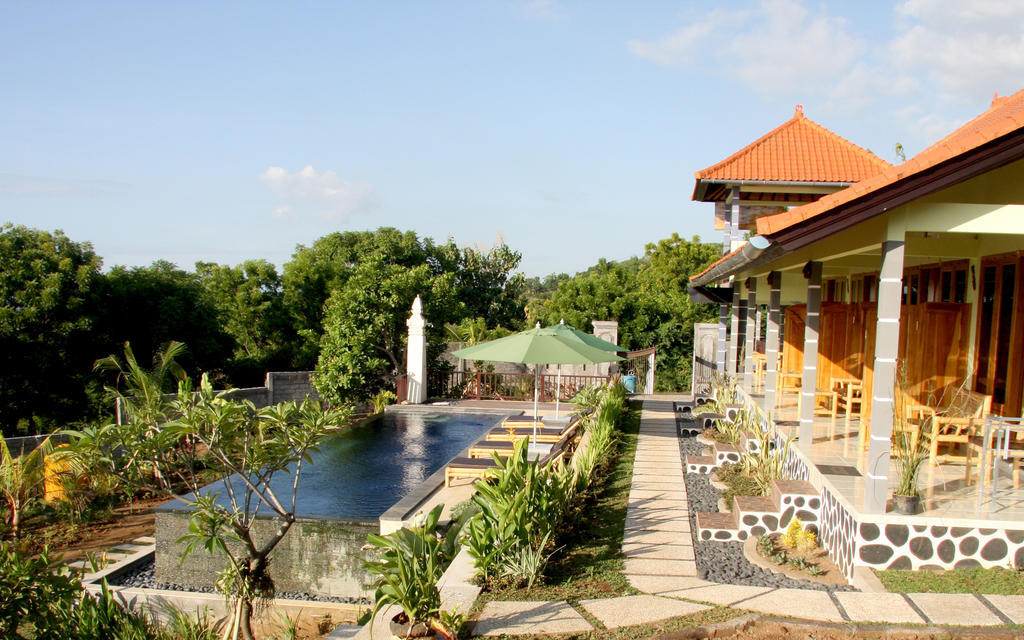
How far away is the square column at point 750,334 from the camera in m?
13.1

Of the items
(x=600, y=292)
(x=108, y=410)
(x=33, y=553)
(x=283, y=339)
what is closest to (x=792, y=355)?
(x=600, y=292)

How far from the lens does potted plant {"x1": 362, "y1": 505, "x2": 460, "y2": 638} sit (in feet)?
12.8

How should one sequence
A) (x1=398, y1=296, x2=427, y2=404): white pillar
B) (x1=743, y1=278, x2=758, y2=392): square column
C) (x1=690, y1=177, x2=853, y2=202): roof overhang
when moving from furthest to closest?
1. (x1=398, y1=296, x2=427, y2=404): white pillar
2. (x1=743, y1=278, x2=758, y2=392): square column
3. (x1=690, y1=177, x2=853, y2=202): roof overhang

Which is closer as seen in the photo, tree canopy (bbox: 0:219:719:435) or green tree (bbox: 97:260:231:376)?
tree canopy (bbox: 0:219:719:435)

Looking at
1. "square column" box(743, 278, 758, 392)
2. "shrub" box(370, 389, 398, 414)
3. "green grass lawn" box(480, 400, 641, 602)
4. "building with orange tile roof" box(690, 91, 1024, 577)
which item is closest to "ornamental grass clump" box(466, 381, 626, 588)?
"green grass lawn" box(480, 400, 641, 602)

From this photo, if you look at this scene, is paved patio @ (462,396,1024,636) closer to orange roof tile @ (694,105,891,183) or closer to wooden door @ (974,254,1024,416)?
wooden door @ (974,254,1024,416)

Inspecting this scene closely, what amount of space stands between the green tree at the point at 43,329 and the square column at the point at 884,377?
16.9 m

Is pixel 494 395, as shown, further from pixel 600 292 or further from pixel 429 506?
pixel 429 506

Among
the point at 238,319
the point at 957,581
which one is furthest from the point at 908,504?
the point at 238,319

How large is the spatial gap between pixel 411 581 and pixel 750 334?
11.4 metres

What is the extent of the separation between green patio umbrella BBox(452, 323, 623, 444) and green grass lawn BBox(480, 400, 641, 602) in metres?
1.82

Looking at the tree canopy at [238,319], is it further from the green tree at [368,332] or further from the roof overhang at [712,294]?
the roof overhang at [712,294]

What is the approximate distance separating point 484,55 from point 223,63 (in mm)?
4697

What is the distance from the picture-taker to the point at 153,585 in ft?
25.4
